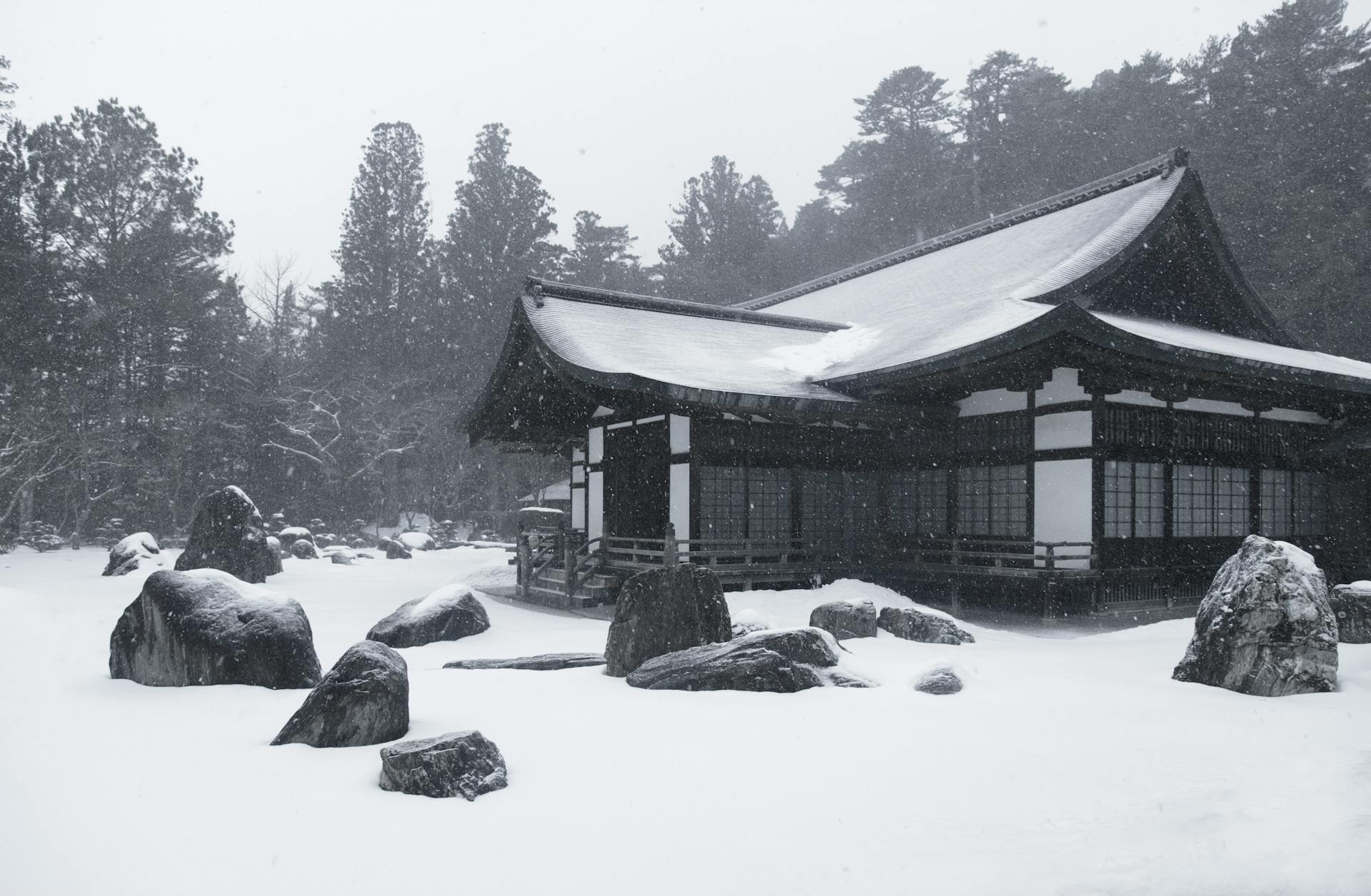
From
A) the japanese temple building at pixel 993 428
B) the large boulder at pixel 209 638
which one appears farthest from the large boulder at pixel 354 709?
the japanese temple building at pixel 993 428

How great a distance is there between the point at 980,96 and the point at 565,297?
31982 millimetres

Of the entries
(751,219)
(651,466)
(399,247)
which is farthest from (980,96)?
(651,466)

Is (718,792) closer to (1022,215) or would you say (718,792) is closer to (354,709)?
(354,709)

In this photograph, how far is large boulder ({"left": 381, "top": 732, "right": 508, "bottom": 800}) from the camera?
183 inches

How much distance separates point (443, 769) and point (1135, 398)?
1134 cm

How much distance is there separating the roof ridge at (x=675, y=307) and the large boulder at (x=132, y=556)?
9.74 meters

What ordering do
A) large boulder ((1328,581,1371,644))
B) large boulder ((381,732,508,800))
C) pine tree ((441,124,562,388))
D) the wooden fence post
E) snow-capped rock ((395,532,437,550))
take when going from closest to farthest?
1. large boulder ((381,732,508,800))
2. large boulder ((1328,581,1371,644))
3. the wooden fence post
4. snow-capped rock ((395,532,437,550))
5. pine tree ((441,124,562,388))

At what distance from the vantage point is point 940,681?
7.14 meters

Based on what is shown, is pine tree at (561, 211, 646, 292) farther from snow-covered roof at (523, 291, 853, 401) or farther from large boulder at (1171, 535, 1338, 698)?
large boulder at (1171, 535, 1338, 698)

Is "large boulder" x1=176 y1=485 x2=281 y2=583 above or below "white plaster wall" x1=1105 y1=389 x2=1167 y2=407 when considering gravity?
below

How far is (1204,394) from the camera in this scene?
1363cm

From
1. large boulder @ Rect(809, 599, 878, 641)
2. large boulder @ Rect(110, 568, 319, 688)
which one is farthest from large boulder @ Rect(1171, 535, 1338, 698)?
large boulder @ Rect(110, 568, 319, 688)

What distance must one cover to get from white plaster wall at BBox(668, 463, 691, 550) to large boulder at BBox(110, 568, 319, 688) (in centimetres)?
653

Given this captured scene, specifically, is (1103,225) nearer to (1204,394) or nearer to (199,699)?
(1204,394)
